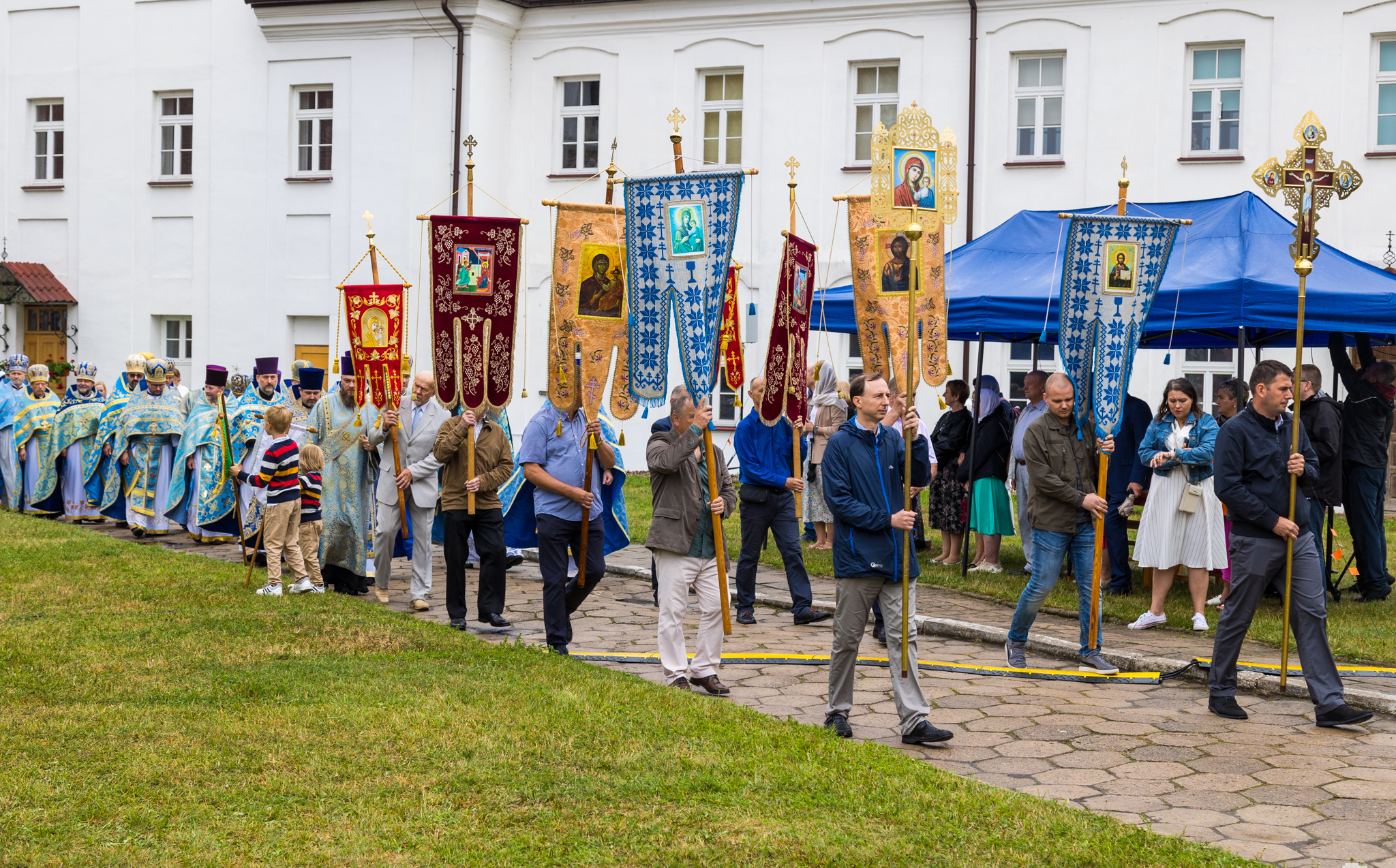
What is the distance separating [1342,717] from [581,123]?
742 inches

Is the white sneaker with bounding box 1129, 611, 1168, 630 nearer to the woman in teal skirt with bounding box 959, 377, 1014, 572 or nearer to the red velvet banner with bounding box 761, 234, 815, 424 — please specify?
the woman in teal skirt with bounding box 959, 377, 1014, 572

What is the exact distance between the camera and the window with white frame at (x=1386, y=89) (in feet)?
65.2

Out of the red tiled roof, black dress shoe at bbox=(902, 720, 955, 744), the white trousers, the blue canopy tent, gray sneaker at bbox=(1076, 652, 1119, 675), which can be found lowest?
gray sneaker at bbox=(1076, 652, 1119, 675)

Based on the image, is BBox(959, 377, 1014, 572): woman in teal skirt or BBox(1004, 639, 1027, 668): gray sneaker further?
BBox(959, 377, 1014, 572): woman in teal skirt

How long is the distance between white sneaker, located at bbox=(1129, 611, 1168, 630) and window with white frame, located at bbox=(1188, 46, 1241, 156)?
39.4ft

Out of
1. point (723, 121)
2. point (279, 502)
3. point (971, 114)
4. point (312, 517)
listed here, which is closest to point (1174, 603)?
point (312, 517)

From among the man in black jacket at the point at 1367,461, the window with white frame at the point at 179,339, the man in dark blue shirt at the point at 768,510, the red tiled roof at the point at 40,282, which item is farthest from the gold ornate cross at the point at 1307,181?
the red tiled roof at the point at 40,282

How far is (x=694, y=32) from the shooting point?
76.5 feet

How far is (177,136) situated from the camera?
85.8 ft

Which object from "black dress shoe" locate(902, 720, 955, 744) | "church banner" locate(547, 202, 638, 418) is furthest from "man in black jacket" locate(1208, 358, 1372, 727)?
"church banner" locate(547, 202, 638, 418)

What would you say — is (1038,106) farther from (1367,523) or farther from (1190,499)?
(1190,499)

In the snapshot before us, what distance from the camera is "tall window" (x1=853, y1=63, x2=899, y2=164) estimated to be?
73.9 ft

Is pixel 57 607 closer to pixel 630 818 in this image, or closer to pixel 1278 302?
pixel 630 818

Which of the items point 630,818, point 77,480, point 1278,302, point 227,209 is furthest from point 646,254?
point 227,209
